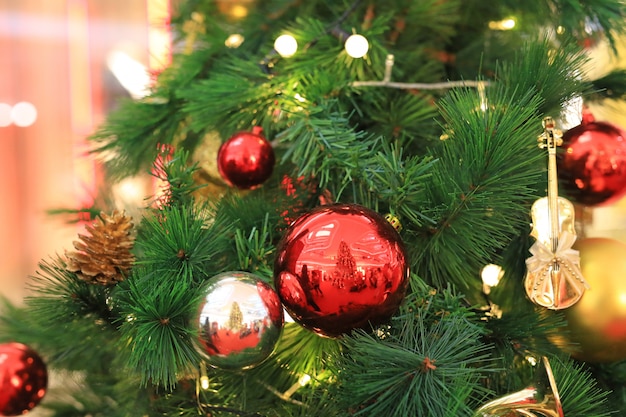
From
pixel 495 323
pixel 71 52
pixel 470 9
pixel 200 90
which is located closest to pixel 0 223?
pixel 71 52

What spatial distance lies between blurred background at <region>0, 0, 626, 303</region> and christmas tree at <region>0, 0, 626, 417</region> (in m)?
1.03

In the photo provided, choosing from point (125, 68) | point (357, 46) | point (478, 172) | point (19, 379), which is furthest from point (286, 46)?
point (125, 68)

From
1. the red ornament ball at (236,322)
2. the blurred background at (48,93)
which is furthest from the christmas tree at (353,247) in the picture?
the blurred background at (48,93)

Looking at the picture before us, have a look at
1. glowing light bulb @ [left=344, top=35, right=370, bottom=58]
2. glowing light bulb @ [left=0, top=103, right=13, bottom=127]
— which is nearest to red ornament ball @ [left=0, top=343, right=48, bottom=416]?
glowing light bulb @ [left=344, top=35, right=370, bottom=58]

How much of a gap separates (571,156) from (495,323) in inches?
6.7

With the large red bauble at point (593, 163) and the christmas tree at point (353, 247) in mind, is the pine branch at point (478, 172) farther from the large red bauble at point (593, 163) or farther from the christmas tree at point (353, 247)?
the large red bauble at point (593, 163)

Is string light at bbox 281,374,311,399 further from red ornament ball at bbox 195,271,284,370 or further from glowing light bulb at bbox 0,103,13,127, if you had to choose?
glowing light bulb at bbox 0,103,13,127

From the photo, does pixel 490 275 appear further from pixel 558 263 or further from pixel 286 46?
pixel 286 46

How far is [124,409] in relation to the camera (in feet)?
1.49

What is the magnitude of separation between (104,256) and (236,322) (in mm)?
121

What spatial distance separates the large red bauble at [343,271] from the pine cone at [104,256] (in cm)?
12

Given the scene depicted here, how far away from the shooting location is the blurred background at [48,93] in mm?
1528

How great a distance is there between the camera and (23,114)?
157 centimetres

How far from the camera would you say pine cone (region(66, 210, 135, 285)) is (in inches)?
15.7
